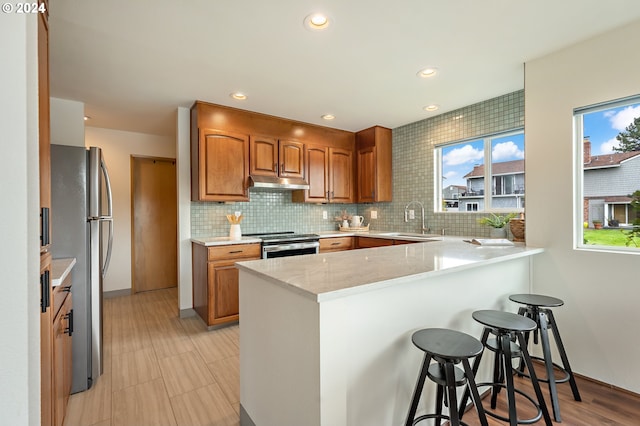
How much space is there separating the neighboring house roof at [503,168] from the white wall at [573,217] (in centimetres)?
87

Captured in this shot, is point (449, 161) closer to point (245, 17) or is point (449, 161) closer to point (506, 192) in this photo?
point (506, 192)

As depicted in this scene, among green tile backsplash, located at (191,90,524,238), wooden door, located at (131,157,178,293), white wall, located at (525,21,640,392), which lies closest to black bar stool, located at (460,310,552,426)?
white wall, located at (525,21,640,392)

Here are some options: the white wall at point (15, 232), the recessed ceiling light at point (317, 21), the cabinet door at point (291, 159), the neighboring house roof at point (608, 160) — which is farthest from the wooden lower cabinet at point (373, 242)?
the white wall at point (15, 232)

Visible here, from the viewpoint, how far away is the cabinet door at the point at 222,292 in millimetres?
3006

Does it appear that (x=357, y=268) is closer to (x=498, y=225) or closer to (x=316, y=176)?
(x=498, y=225)

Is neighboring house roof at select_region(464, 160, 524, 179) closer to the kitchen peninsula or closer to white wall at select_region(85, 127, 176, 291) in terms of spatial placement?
the kitchen peninsula

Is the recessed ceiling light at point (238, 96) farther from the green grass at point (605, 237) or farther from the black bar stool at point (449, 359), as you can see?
the green grass at point (605, 237)

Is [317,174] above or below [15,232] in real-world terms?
above

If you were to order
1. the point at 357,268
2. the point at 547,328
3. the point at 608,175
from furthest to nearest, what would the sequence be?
1. the point at 608,175
2. the point at 547,328
3. the point at 357,268

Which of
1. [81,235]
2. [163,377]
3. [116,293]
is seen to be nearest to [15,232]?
[81,235]

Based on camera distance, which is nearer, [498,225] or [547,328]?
[547,328]

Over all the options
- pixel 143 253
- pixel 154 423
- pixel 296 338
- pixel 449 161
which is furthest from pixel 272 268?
pixel 143 253

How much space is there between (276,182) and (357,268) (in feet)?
7.72

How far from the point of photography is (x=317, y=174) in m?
4.15
